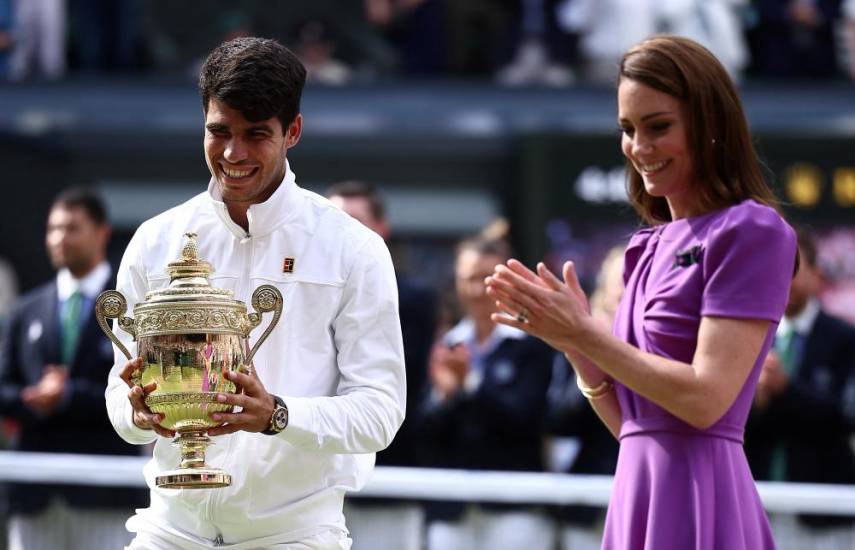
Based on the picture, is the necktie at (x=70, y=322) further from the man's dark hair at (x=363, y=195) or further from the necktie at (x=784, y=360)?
the necktie at (x=784, y=360)

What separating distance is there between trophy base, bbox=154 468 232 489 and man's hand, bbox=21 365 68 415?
12.6 feet

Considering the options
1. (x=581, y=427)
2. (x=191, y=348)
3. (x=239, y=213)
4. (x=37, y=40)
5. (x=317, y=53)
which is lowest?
(x=581, y=427)

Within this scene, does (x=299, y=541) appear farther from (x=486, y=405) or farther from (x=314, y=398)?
(x=486, y=405)

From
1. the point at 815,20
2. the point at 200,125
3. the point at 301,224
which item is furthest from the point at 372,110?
the point at 301,224

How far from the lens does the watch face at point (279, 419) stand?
357 cm

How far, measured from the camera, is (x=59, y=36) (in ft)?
45.3

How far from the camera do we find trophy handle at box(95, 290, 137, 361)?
369cm

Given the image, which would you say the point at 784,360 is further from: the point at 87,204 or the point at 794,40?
the point at 794,40

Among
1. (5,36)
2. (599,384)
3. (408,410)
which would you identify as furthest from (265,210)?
(5,36)

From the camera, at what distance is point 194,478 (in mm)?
3580

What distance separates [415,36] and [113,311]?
10.7 m

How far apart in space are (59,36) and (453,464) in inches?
303

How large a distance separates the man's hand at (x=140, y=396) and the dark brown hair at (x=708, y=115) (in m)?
1.24

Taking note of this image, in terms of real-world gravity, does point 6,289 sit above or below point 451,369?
above
